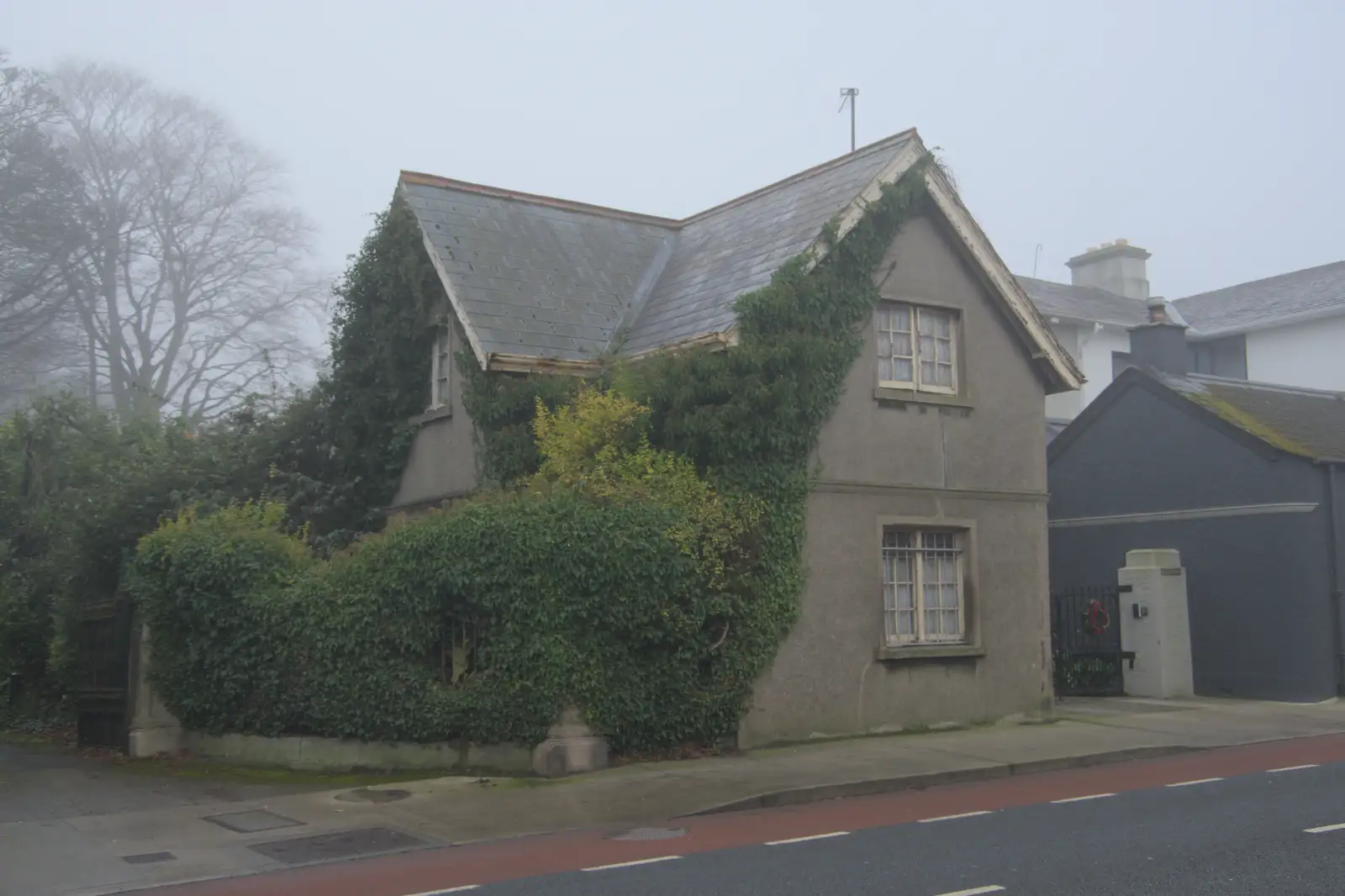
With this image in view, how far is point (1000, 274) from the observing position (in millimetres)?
17250

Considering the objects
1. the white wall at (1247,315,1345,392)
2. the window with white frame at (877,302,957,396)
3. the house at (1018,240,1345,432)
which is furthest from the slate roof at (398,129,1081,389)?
the white wall at (1247,315,1345,392)

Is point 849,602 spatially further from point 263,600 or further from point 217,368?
point 217,368

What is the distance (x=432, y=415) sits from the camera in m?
18.2

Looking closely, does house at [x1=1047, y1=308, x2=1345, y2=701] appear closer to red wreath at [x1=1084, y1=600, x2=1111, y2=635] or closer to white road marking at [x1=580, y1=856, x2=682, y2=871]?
red wreath at [x1=1084, y1=600, x2=1111, y2=635]

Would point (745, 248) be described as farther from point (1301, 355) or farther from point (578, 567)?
point (1301, 355)

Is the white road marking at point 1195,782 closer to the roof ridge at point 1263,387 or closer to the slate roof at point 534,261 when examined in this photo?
the slate roof at point 534,261

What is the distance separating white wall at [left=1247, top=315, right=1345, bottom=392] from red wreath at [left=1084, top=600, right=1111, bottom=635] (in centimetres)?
1521

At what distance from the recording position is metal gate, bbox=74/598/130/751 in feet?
55.1

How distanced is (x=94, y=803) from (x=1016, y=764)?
28.5ft

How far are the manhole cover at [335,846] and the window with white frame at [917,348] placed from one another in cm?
839

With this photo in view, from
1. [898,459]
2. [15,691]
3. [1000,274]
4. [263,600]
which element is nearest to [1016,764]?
[898,459]

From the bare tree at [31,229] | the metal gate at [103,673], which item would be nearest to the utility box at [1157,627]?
the metal gate at [103,673]

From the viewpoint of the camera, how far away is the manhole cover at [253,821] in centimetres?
1109

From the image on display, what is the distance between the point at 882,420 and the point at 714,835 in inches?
283
